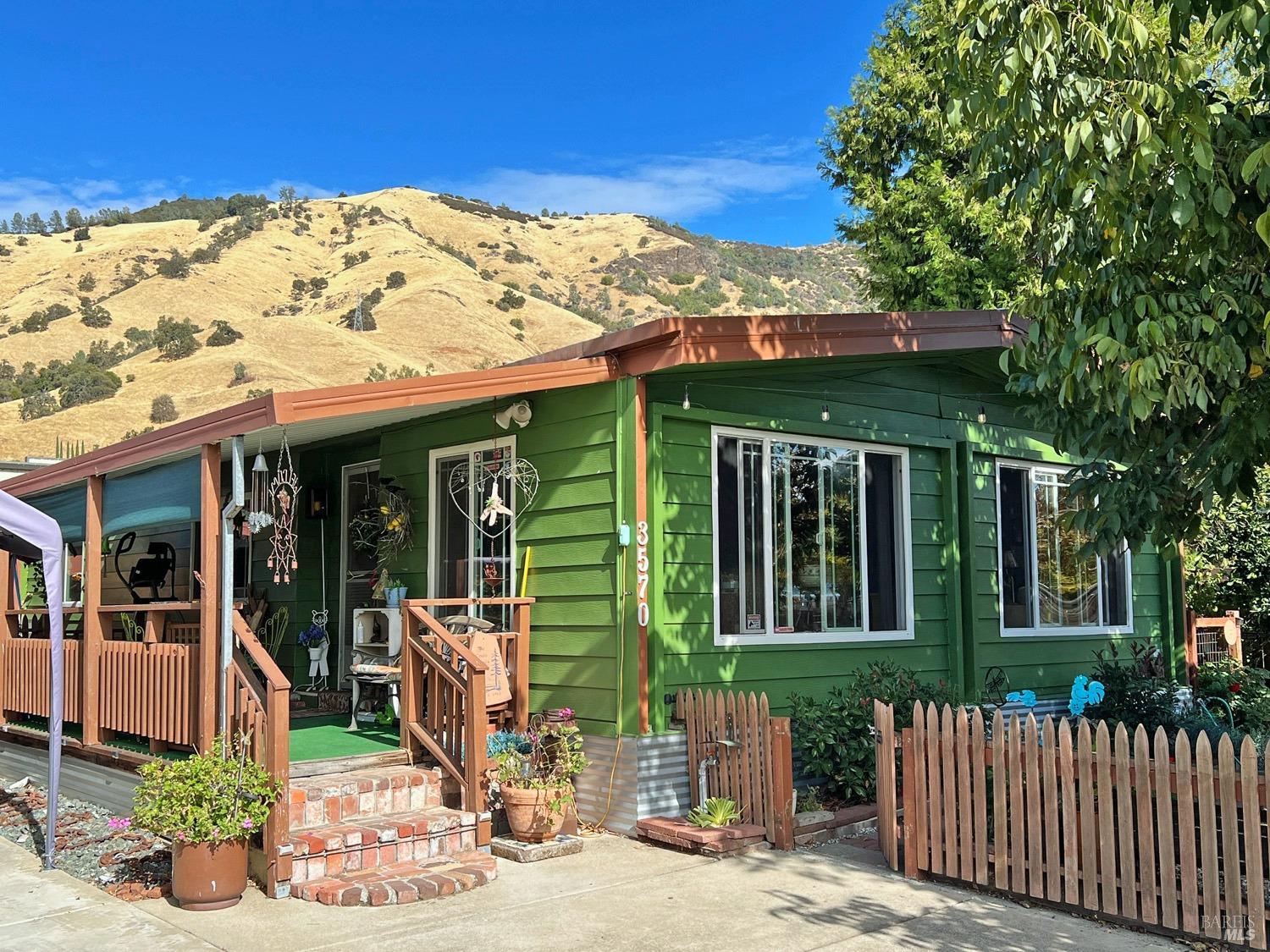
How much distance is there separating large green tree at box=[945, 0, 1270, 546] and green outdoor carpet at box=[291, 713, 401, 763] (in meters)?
4.83

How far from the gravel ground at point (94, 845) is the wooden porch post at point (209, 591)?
74cm

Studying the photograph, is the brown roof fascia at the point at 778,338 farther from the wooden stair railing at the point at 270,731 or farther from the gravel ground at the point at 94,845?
the gravel ground at the point at 94,845

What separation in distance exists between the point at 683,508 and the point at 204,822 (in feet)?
11.5

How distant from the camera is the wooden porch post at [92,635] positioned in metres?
8.02

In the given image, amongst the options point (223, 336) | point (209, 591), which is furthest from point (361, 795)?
point (223, 336)

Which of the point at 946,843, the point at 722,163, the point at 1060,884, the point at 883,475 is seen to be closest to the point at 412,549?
the point at 883,475

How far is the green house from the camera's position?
23.3 ft

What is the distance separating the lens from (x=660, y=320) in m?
6.83

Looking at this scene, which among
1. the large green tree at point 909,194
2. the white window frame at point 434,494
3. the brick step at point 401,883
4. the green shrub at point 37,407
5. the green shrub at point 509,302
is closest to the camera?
the brick step at point 401,883

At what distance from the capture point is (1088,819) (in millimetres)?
5289

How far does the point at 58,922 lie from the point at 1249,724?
9.08 metres

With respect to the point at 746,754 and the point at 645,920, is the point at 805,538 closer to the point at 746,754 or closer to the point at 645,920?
the point at 746,754

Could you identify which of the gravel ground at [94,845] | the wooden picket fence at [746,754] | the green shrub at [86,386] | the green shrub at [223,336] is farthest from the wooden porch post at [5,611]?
the green shrub at [223,336]

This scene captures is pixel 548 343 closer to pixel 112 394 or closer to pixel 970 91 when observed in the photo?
pixel 112 394
